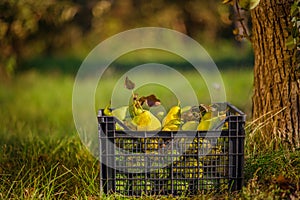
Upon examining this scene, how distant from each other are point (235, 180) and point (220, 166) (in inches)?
3.3

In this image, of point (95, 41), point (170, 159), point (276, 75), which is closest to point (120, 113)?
point (170, 159)

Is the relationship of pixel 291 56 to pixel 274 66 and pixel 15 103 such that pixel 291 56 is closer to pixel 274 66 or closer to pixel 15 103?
pixel 274 66

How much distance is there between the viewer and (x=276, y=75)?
274 cm

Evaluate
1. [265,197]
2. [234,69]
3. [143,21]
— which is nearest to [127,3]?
[143,21]

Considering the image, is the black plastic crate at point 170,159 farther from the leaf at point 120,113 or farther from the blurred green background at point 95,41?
the blurred green background at point 95,41

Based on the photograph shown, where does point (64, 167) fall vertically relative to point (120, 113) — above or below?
below

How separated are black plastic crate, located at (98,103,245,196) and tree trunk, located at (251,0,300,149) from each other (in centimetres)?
46

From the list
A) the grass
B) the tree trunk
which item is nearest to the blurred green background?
the grass

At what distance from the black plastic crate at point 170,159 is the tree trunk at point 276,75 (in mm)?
459

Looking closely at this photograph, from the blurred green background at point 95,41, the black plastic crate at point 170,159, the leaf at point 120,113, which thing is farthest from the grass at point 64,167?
the blurred green background at point 95,41

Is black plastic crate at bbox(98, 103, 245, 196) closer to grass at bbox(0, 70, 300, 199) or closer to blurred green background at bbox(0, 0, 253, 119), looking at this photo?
grass at bbox(0, 70, 300, 199)

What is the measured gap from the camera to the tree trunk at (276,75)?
2.66 m

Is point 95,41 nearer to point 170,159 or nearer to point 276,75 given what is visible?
point 276,75

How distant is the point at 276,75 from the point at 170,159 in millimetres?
780
